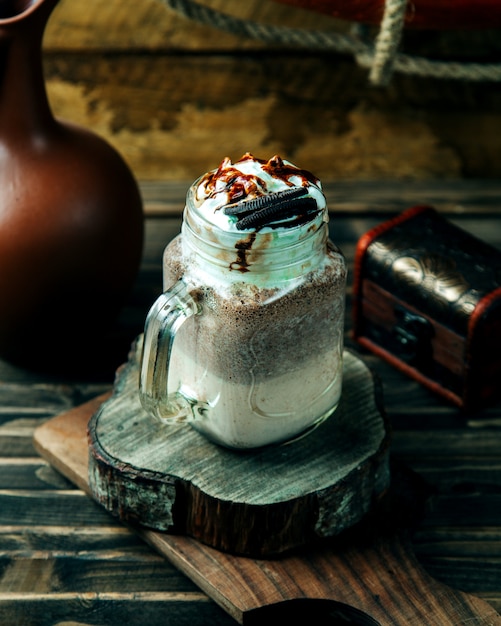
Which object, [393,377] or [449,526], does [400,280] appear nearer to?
[393,377]

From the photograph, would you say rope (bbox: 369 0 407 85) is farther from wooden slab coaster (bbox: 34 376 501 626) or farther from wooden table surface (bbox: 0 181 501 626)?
wooden slab coaster (bbox: 34 376 501 626)

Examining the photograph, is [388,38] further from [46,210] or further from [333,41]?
[46,210]

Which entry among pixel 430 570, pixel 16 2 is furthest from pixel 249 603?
pixel 16 2

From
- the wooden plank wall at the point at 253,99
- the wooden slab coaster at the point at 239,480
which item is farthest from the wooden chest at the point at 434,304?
the wooden plank wall at the point at 253,99

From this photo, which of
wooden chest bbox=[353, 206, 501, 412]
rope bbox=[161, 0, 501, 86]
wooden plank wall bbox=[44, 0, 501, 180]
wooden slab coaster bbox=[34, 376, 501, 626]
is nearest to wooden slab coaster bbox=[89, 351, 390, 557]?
wooden slab coaster bbox=[34, 376, 501, 626]

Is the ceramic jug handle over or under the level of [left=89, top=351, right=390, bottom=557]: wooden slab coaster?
over

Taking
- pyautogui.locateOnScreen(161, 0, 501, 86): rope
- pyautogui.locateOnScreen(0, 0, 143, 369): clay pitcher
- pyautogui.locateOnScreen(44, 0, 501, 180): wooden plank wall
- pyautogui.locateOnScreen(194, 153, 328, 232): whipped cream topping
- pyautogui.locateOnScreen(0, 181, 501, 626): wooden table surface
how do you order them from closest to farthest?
pyautogui.locateOnScreen(194, 153, 328, 232): whipped cream topping
pyautogui.locateOnScreen(0, 181, 501, 626): wooden table surface
pyautogui.locateOnScreen(0, 0, 143, 369): clay pitcher
pyautogui.locateOnScreen(161, 0, 501, 86): rope
pyautogui.locateOnScreen(44, 0, 501, 180): wooden plank wall
